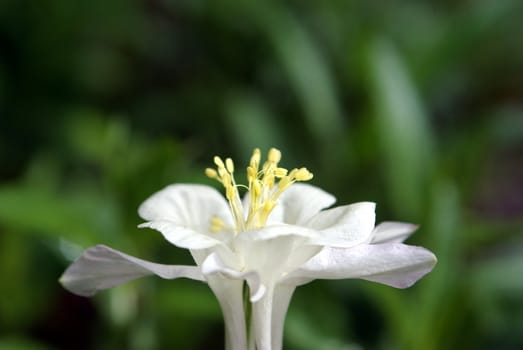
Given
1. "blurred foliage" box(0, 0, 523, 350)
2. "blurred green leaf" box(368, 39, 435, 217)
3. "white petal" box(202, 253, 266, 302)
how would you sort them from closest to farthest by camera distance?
1. "white petal" box(202, 253, 266, 302)
2. "blurred foliage" box(0, 0, 523, 350)
3. "blurred green leaf" box(368, 39, 435, 217)

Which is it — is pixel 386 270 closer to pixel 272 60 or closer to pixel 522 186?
pixel 272 60

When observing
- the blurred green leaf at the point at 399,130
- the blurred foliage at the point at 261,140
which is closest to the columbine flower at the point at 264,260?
the blurred foliage at the point at 261,140

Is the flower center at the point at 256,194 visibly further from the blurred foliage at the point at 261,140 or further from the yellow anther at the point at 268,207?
the blurred foliage at the point at 261,140

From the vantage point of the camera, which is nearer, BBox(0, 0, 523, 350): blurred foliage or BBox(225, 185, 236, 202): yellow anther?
BBox(225, 185, 236, 202): yellow anther

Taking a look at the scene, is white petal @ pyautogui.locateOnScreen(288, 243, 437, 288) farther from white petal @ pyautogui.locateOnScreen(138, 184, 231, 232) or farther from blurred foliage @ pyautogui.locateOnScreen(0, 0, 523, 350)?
blurred foliage @ pyautogui.locateOnScreen(0, 0, 523, 350)

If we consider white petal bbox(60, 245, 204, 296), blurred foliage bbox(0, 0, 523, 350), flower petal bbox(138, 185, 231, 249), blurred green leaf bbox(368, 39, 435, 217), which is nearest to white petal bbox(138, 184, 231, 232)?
flower petal bbox(138, 185, 231, 249)

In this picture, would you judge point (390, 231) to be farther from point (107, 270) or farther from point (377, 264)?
point (107, 270)
